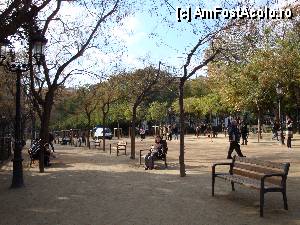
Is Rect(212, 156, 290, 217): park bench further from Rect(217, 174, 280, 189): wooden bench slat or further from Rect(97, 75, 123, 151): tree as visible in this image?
Rect(97, 75, 123, 151): tree

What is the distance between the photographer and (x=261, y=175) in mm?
9297

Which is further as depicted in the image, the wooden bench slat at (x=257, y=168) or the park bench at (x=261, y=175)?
the wooden bench slat at (x=257, y=168)

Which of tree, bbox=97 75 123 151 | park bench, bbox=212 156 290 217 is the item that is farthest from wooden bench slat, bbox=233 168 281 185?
tree, bbox=97 75 123 151

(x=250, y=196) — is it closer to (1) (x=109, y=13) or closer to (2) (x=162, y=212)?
(2) (x=162, y=212)

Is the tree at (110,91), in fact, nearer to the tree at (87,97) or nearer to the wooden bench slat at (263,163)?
the tree at (87,97)

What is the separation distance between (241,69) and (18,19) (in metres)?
36.2

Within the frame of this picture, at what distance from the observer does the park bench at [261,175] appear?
8594mm

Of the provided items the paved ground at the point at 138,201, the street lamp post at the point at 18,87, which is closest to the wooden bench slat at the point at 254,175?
the paved ground at the point at 138,201

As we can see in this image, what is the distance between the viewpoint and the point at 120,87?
38.0 meters

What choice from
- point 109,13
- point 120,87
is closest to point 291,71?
point 120,87

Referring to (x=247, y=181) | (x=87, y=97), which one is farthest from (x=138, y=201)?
(x=87, y=97)

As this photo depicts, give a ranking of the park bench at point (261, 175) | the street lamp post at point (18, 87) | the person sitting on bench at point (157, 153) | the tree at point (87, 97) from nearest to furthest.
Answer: the park bench at point (261, 175) → the street lamp post at point (18, 87) → the person sitting on bench at point (157, 153) → the tree at point (87, 97)

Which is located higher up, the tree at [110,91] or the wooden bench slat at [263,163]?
the tree at [110,91]

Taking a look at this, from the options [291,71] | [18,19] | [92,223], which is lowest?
[92,223]
